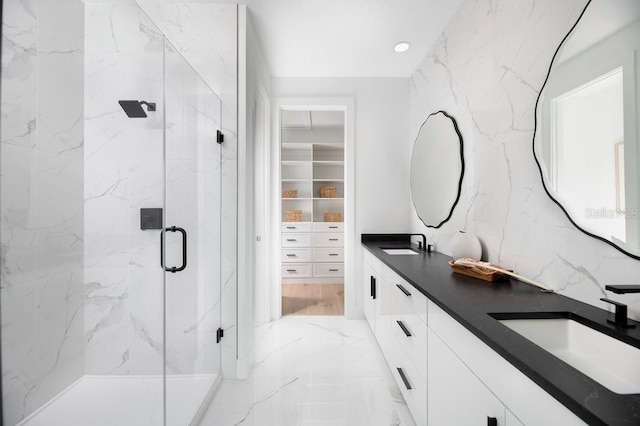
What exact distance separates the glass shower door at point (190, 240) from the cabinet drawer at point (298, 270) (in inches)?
104

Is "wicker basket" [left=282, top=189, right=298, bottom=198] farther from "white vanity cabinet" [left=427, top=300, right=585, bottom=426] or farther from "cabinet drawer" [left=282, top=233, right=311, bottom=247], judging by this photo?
"white vanity cabinet" [left=427, top=300, right=585, bottom=426]

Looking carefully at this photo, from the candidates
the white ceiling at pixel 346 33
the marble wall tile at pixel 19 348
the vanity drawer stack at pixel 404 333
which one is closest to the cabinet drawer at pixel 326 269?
the vanity drawer stack at pixel 404 333

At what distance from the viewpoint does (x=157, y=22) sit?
2055mm

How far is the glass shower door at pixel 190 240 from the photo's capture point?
4.70 feet

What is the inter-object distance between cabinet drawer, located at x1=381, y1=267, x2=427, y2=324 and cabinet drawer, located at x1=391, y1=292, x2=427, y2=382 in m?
0.02

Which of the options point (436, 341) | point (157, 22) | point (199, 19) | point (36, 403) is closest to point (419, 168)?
point (436, 341)

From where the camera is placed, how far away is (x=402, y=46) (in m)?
2.54

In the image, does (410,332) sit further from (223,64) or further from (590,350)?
(223,64)

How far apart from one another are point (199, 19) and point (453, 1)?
5.67ft

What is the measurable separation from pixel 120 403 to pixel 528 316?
1.46m

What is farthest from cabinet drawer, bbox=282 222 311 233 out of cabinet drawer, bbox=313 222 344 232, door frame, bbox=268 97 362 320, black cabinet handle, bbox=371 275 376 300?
black cabinet handle, bbox=371 275 376 300

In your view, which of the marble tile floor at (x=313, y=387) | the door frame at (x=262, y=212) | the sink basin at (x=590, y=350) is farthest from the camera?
the door frame at (x=262, y=212)

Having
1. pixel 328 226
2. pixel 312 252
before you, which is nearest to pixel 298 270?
pixel 312 252

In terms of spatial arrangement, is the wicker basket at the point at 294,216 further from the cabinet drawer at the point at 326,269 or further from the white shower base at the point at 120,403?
the white shower base at the point at 120,403
